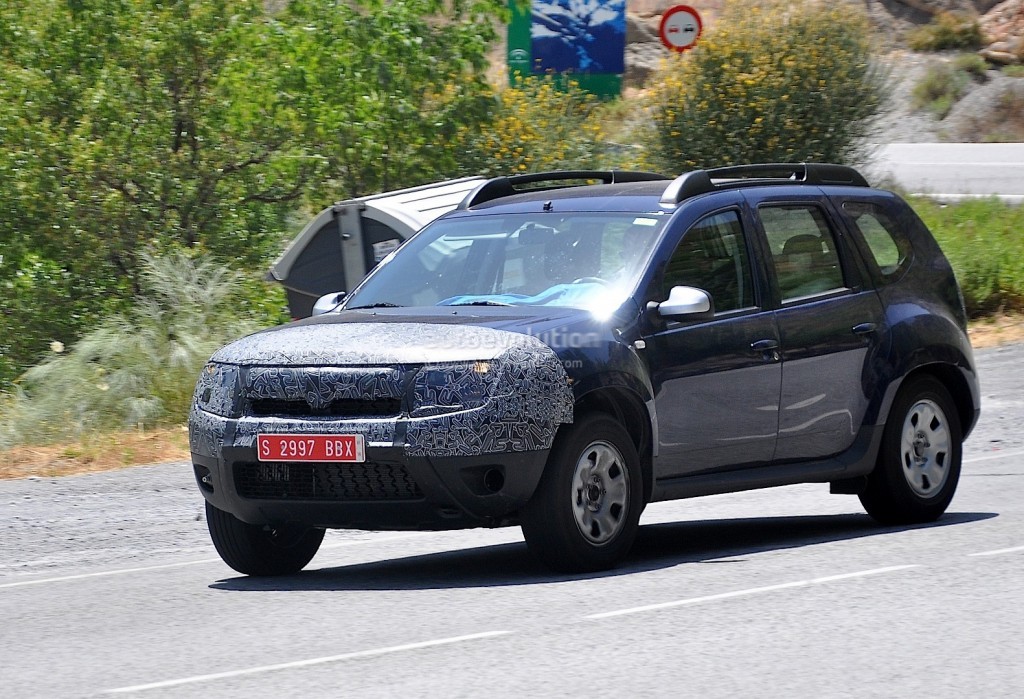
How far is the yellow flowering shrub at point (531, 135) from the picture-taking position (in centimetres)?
2145

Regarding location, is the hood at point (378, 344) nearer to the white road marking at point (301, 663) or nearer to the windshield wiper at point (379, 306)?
the windshield wiper at point (379, 306)

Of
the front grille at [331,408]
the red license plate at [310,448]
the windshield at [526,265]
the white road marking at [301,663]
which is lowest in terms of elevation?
the white road marking at [301,663]

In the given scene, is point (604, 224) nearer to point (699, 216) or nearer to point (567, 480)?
point (699, 216)

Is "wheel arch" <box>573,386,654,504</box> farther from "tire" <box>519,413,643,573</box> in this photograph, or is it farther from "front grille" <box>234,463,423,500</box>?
"front grille" <box>234,463,423,500</box>

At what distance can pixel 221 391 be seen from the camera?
7969mm

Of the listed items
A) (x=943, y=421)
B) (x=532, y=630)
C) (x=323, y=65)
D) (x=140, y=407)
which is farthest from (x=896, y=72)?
(x=532, y=630)

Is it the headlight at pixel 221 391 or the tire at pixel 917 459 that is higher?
the headlight at pixel 221 391

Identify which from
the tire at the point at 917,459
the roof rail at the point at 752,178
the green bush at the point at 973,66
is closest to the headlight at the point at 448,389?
the roof rail at the point at 752,178

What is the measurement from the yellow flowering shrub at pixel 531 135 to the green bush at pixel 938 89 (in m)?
Result: 23.2

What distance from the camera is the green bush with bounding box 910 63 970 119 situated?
44469mm

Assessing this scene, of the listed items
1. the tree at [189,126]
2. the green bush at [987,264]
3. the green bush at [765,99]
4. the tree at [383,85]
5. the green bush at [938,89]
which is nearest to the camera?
the tree at [189,126]

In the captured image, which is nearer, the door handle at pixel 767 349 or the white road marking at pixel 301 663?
the white road marking at pixel 301 663

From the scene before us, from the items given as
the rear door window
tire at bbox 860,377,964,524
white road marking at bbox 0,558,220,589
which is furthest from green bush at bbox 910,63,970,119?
white road marking at bbox 0,558,220,589

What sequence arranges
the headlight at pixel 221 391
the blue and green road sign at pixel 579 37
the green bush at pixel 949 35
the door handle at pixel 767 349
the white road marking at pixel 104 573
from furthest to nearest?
the green bush at pixel 949 35
the blue and green road sign at pixel 579 37
the white road marking at pixel 104 573
the door handle at pixel 767 349
the headlight at pixel 221 391
